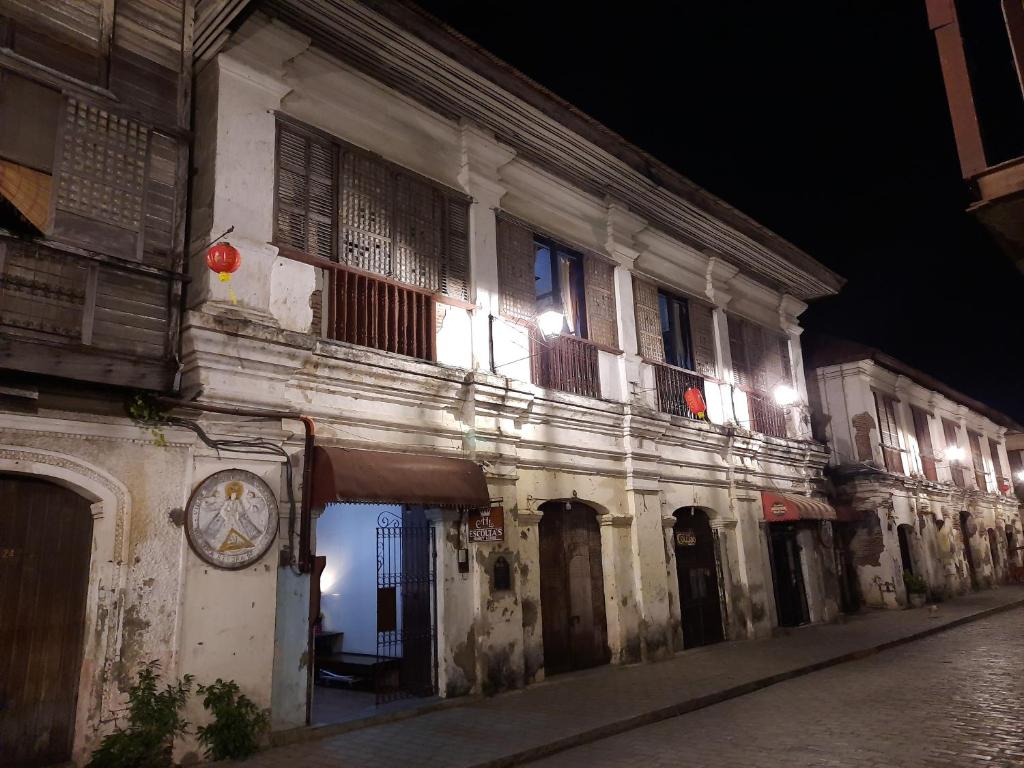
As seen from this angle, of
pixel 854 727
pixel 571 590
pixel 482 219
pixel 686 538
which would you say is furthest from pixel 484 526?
pixel 686 538

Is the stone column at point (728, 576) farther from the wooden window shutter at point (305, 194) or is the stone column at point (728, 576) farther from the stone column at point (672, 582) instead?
the wooden window shutter at point (305, 194)

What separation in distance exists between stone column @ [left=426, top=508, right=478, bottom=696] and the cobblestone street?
218 centimetres

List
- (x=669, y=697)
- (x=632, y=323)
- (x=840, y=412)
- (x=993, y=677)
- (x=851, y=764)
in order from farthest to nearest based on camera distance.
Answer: (x=840, y=412) → (x=632, y=323) → (x=993, y=677) → (x=669, y=697) → (x=851, y=764)

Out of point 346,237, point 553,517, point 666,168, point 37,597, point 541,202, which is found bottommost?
point 37,597

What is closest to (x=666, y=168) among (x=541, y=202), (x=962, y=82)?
(x=541, y=202)

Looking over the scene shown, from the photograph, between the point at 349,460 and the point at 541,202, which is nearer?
the point at 349,460

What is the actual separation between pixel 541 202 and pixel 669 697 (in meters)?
7.39

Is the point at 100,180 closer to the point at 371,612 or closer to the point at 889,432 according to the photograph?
the point at 371,612

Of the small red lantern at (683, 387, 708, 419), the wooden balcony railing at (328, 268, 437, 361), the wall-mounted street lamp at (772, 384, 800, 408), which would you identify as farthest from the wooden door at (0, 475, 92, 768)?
the wall-mounted street lamp at (772, 384, 800, 408)

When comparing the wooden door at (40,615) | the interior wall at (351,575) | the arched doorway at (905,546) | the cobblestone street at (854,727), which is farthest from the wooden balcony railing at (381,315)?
the arched doorway at (905,546)

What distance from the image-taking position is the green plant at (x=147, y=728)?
18.7ft

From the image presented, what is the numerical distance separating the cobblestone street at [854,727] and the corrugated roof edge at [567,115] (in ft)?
26.9

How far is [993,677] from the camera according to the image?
9.13 m

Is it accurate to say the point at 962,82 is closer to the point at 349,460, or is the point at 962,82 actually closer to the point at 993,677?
the point at 349,460
